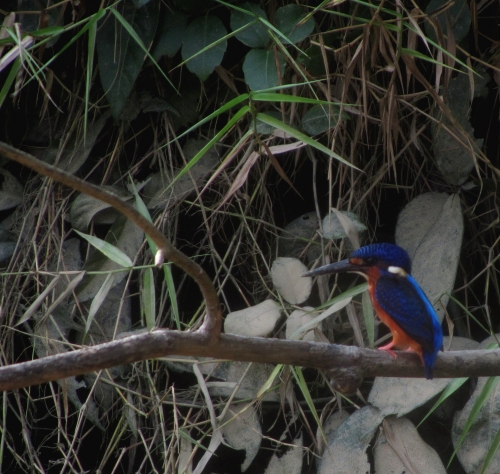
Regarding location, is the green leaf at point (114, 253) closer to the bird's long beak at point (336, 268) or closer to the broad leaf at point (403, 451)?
the bird's long beak at point (336, 268)

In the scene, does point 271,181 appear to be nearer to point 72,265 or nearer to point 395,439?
point 72,265

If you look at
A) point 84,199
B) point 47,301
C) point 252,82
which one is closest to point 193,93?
point 252,82

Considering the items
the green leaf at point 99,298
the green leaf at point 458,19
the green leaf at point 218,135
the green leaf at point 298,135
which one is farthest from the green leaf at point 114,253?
the green leaf at point 458,19

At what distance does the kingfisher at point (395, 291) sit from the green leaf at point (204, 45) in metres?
0.78

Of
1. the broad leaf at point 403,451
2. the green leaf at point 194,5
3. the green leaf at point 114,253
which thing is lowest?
the broad leaf at point 403,451

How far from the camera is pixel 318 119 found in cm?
241

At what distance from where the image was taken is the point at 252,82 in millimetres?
2270

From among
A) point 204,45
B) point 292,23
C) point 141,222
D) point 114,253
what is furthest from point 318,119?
point 141,222

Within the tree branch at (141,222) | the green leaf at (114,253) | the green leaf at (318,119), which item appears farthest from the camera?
the green leaf at (318,119)

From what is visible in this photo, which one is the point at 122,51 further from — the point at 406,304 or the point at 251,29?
the point at 406,304

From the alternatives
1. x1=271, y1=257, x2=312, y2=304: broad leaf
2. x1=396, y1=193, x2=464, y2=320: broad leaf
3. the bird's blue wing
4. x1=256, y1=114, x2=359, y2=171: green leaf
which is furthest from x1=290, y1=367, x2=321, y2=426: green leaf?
x1=256, y1=114, x2=359, y2=171: green leaf

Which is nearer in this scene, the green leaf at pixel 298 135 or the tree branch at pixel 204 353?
the tree branch at pixel 204 353

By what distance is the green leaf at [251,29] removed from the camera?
2312 millimetres

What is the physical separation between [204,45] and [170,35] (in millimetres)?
145
